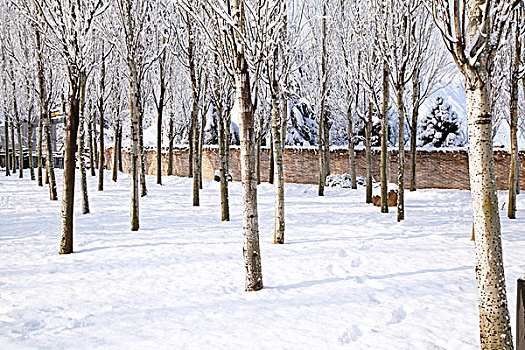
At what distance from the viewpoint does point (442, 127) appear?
2594cm

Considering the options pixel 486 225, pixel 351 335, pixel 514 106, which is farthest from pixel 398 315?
pixel 514 106

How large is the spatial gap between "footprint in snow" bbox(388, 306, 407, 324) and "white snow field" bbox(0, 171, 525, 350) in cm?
2

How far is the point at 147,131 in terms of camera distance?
1153 inches

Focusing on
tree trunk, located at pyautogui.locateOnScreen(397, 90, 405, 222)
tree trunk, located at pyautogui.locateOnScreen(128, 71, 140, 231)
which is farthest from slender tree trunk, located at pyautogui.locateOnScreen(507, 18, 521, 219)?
tree trunk, located at pyautogui.locateOnScreen(128, 71, 140, 231)

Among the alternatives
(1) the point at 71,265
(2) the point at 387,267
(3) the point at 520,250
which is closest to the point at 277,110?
(2) the point at 387,267

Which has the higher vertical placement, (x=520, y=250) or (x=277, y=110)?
(x=277, y=110)

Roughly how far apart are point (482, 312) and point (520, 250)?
4.39 m

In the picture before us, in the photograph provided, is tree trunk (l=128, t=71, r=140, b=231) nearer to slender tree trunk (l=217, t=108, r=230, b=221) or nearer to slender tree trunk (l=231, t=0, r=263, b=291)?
slender tree trunk (l=217, t=108, r=230, b=221)

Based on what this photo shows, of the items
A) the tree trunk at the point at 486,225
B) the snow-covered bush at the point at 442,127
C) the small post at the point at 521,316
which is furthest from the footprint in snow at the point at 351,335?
the snow-covered bush at the point at 442,127

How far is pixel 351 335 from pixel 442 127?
2562 centimetres

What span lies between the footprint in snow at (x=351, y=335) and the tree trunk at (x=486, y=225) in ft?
3.19

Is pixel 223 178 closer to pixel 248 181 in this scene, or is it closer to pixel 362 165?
pixel 248 181

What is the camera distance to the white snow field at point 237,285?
3334 millimetres

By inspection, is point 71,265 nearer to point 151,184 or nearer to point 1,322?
point 1,322
